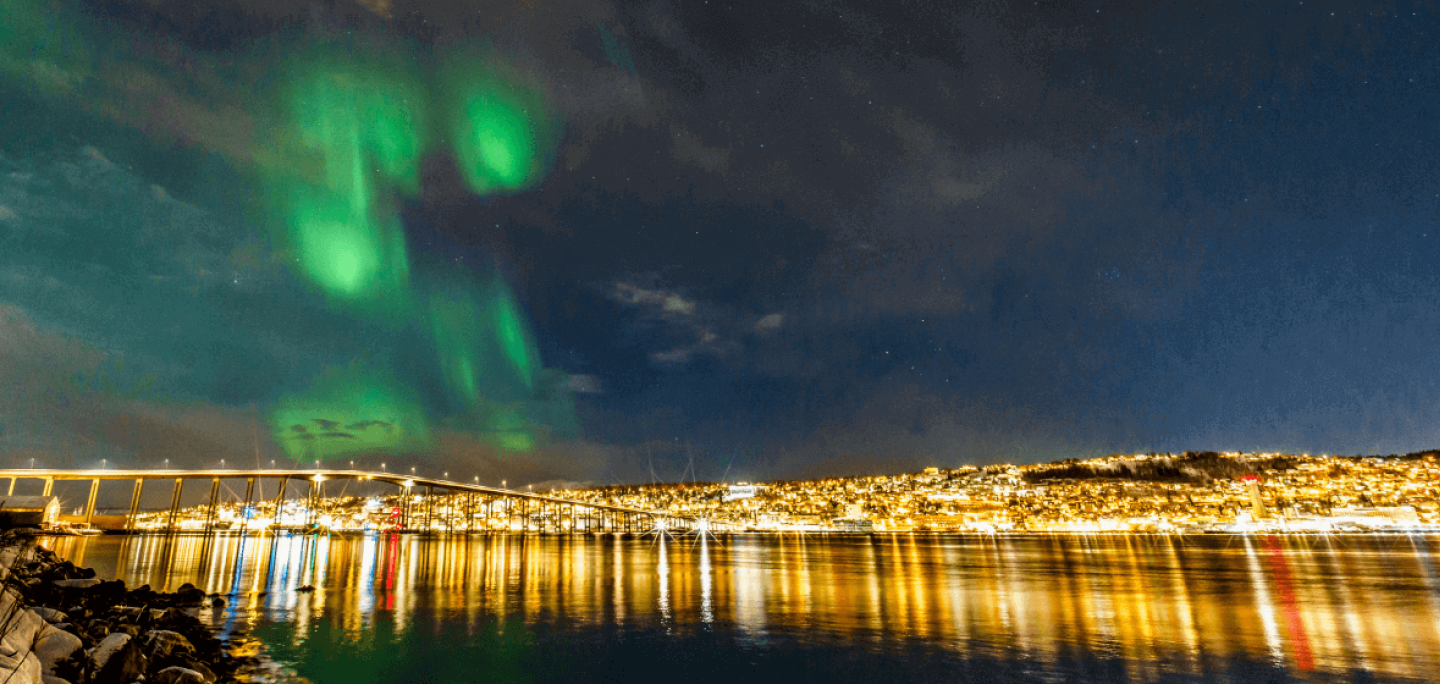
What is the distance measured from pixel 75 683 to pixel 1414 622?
4419 centimetres

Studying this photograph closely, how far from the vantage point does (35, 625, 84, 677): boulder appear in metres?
11.5

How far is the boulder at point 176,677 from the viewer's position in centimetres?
1298

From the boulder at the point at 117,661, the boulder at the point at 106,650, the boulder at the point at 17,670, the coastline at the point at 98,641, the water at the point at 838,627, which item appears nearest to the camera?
the boulder at the point at 17,670

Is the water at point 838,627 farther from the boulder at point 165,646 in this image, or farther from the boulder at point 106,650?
the boulder at point 106,650

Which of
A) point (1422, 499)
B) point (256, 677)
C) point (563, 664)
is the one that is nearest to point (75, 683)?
point (256, 677)

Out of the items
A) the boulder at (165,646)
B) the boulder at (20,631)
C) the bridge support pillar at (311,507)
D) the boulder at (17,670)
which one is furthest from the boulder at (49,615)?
the bridge support pillar at (311,507)

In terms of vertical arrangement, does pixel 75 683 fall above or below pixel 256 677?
above

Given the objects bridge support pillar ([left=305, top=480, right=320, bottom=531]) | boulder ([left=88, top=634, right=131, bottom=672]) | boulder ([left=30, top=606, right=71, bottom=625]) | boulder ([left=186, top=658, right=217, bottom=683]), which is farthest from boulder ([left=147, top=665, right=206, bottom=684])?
bridge support pillar ([left=305, top=480, right=320, bottom=531])

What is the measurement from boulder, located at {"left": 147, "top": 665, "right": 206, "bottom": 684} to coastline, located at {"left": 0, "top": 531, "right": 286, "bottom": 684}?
0.05 feet

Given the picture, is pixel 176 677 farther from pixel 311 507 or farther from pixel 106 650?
pixel 311 507

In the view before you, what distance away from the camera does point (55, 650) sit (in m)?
11.8

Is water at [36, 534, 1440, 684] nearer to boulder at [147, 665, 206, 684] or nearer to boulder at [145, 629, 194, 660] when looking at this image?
boulder at [145, 629, 194, 660]

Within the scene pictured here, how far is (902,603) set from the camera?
1324 inches

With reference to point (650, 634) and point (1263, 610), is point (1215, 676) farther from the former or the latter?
point (1263, 610)
